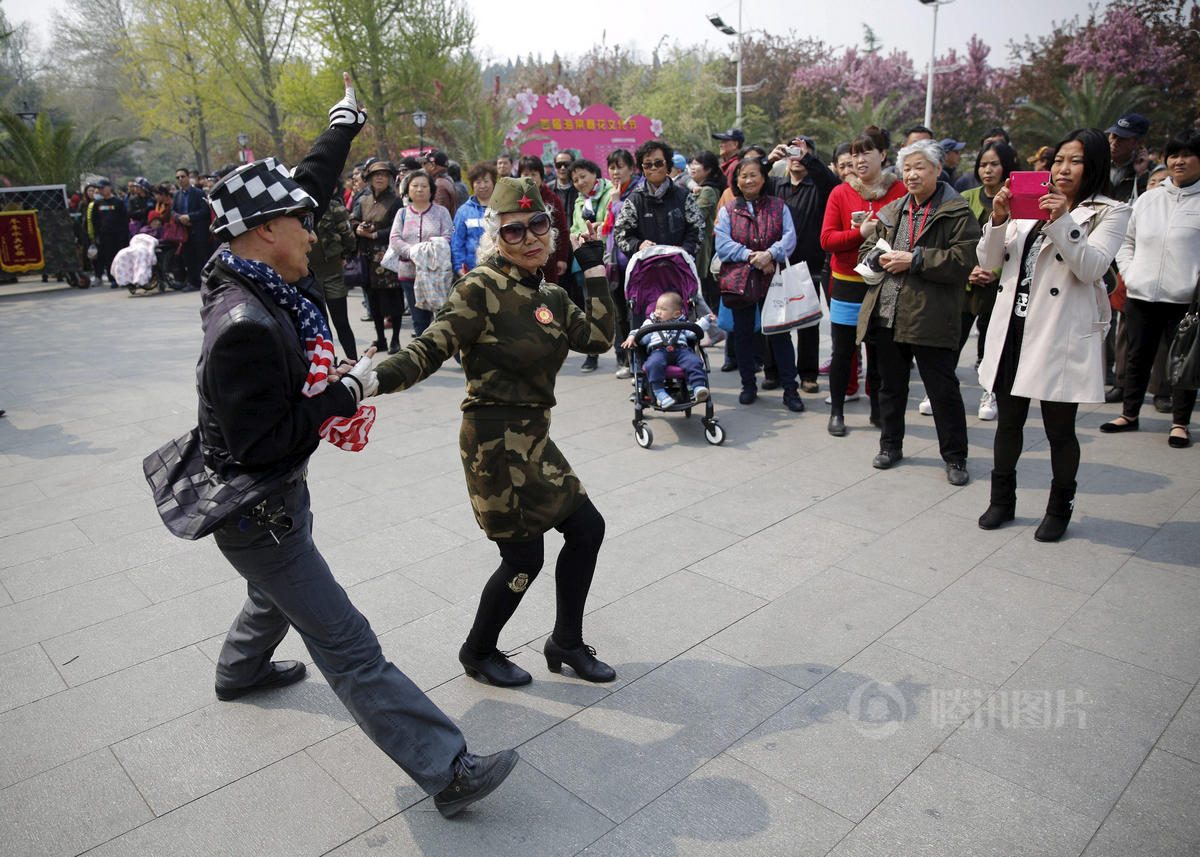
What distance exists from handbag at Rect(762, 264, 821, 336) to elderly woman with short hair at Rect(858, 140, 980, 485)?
1372 mm

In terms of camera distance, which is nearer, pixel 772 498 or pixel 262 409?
pixel 262 409

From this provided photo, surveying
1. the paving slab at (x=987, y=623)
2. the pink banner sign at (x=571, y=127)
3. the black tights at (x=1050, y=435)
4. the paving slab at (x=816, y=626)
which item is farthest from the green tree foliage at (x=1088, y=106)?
the paving slab at (x=816, y=626)

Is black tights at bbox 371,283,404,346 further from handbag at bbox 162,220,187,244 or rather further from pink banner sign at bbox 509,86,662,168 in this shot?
pink banner sign at bbox 509,86,662,168

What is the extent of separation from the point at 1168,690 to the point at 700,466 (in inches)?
124

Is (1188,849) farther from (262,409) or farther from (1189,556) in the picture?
(262,409)

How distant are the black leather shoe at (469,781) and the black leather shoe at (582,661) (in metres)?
0.73

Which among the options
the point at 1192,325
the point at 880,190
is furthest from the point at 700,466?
the point at 1192,325

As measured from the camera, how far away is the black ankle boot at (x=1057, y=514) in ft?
14.6

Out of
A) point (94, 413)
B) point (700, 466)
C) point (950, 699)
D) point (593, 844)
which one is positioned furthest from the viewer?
point (94, 413)

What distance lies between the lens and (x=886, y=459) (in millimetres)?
5691

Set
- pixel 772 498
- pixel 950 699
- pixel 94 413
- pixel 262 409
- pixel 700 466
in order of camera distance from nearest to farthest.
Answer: pixel 262 409 → pixel 950 699 → pixel 772 498 → pixel 700 466 → pixel 94 413

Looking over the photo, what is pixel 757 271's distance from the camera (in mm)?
7051

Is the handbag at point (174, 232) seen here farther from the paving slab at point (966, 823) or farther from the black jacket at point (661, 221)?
the paving slab at point (966, 823)

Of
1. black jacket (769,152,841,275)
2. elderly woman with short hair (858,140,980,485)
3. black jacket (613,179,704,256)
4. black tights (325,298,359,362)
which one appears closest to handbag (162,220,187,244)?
black tights (325,298,359,362)
